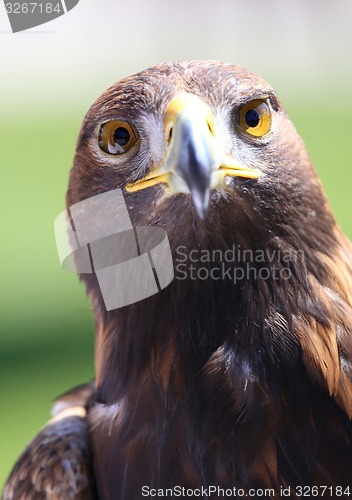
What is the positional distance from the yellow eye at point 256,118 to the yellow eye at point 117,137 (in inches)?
10.4

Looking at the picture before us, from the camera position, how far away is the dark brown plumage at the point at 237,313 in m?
1.94

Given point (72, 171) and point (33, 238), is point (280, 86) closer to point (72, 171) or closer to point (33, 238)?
point (33, 238)

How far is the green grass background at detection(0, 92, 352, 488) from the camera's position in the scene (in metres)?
5.91

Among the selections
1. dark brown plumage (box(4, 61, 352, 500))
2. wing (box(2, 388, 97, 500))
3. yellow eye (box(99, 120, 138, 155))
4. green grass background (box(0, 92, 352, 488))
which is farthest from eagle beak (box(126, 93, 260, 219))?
green grass background (box(0, 92, 352, 488))

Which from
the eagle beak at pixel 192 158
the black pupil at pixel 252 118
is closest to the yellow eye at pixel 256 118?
the black pupil at pixel 252 118

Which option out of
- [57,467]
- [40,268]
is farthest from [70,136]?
[57,467]

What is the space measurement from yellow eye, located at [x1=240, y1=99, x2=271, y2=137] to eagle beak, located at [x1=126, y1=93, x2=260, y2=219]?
4.7 inches

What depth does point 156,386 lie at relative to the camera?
2129 mm

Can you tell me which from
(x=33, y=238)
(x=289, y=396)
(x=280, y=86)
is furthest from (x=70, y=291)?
(x=280, y=86)

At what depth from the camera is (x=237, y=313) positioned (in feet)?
6.66

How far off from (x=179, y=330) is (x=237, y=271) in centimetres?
23

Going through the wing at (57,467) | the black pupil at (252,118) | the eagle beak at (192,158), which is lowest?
the wing at (57,467)

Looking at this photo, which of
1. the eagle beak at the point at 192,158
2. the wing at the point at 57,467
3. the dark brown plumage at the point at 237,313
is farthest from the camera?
the wing at the point at 57,467

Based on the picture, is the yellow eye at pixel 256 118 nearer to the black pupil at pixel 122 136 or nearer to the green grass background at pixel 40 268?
the black pupil at pixel 122 136
